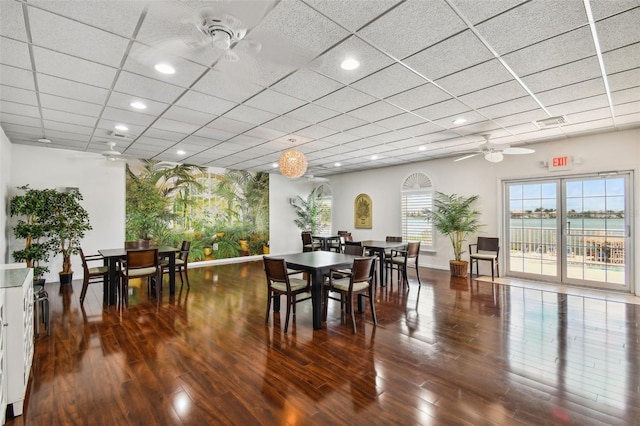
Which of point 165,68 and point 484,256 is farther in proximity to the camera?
point 484,256

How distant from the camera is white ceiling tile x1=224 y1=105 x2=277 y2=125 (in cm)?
409

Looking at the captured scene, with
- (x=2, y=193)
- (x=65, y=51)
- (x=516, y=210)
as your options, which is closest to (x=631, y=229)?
(x=516, y=210)

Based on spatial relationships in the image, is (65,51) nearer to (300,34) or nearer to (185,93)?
(185,93)

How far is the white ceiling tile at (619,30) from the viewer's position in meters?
2.21

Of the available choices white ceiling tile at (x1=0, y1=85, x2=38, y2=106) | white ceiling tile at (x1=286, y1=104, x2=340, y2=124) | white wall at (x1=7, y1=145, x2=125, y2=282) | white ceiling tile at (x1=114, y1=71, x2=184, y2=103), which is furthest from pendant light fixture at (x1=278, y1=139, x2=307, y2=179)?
white wall at (x1=7, y1=145, x2=125, y2=282)

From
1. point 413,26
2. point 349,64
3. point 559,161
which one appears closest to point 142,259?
point 349,64

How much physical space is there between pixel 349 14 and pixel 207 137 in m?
4.06

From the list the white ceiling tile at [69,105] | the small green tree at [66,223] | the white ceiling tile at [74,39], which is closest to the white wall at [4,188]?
the small green tree at [66,223]

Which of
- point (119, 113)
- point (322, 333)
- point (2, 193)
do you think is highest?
point (119, 113)

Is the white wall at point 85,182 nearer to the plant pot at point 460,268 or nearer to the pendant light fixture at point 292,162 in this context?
the pendant light fixture at point 292,162

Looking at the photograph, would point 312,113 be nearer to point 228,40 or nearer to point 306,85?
point 306,85

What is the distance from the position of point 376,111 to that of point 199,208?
5.99 meters

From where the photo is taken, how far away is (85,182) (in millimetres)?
6727

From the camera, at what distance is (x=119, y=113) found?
4.21 meters
